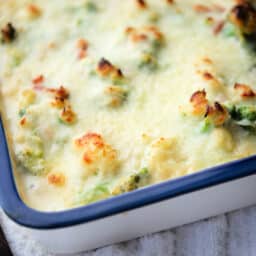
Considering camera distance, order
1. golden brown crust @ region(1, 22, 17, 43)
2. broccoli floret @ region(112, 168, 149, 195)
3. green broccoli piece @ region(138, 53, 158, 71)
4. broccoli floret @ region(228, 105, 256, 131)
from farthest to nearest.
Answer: golden brown crust @ region(1, 22, 17, 43)
green broccoli piece @ region(138, 53, 158, 71)
broccoli floret @ region(228, 105, 256, 131)
broccoli floret @ region(112, 168, 149, 195)

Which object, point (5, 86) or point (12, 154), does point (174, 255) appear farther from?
point (5, 86)

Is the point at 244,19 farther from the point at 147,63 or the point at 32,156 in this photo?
the point at 32,156

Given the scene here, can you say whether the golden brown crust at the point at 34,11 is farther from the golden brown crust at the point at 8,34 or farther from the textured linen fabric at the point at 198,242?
the textured linen fabric at the point at 198,242

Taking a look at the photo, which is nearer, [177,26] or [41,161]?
[41,161]

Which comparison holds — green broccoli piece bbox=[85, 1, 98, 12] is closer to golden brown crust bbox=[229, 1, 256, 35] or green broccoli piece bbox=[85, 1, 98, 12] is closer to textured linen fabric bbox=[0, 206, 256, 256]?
golden brown crust bbox=[229, 1, 256, 35]

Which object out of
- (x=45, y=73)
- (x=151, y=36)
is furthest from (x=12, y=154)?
(x=151, y=36)

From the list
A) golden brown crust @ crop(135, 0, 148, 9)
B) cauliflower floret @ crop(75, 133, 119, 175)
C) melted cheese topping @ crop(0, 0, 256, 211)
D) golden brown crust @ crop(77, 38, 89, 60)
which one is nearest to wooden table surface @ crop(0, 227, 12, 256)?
melted cheese topping @ crop(0, 0, 256, 211)

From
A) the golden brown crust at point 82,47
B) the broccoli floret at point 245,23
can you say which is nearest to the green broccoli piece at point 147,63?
the golden brown crust at point 82,47
